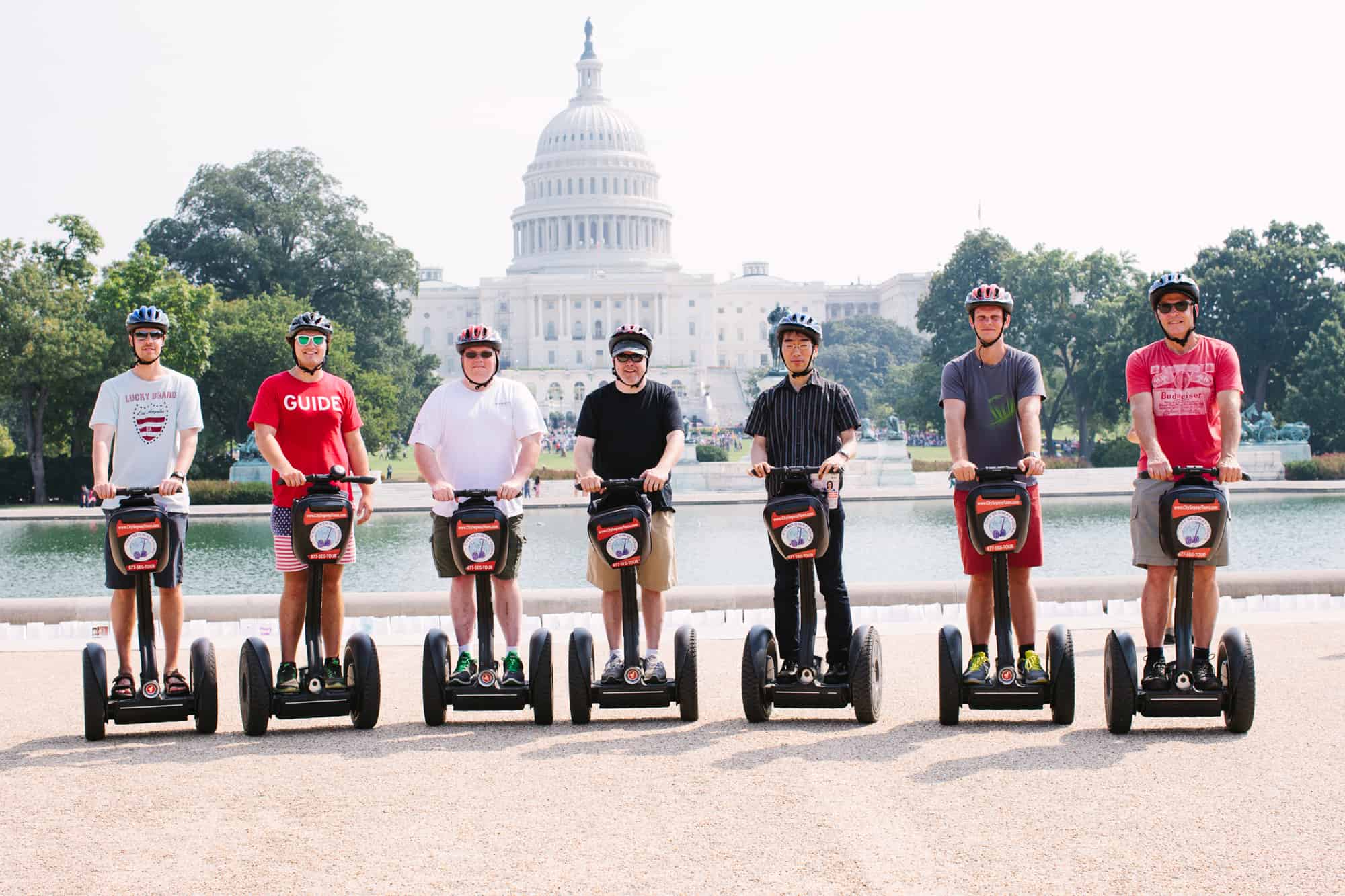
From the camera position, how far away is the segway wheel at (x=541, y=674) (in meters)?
6.82

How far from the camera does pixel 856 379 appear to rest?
10538cm

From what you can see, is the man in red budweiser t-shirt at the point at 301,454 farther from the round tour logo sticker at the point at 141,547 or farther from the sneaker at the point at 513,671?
the sneaker at the point at 513,671

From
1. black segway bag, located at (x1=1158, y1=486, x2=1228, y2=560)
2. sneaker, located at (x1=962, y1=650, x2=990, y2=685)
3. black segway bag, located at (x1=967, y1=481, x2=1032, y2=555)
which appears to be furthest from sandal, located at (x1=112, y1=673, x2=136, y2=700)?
black segway bag, located at (x1=1158, y1=486, x2=1228, y2=560)

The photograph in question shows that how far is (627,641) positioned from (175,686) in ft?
7.15

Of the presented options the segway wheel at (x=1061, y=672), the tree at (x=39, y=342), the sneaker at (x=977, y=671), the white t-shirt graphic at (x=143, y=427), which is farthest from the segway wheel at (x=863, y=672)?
the tree at (x=39, y=342)

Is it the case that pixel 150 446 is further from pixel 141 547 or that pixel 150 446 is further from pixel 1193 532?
pixel 1193 532

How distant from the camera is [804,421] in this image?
7.01 m

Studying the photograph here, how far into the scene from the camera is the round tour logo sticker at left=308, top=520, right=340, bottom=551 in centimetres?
673

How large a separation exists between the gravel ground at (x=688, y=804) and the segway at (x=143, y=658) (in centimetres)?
15

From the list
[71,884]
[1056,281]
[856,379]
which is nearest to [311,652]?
[71,884]

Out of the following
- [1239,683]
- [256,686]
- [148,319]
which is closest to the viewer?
[1239,683]

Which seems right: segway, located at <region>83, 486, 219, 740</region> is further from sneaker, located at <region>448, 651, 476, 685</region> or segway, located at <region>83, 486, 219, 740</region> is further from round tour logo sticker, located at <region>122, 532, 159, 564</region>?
sneaker, located at <region>448, 651, 476, 685</region>

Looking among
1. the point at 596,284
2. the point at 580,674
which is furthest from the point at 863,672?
the point at 596,284

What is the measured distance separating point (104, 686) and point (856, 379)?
9999 cm
